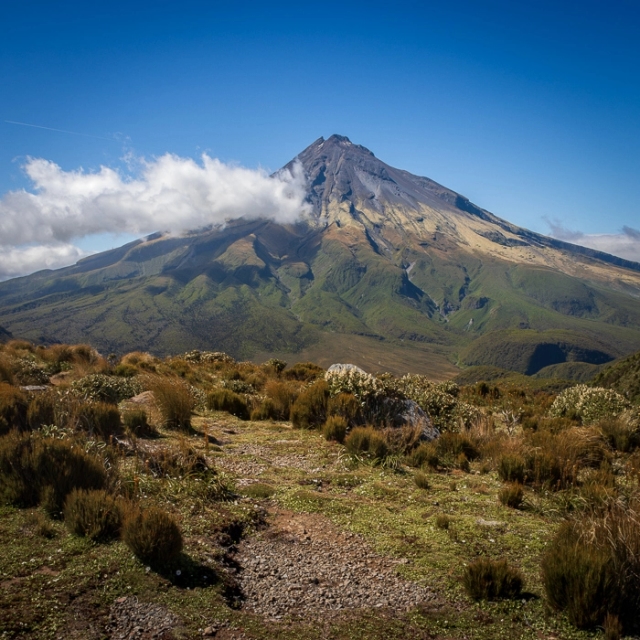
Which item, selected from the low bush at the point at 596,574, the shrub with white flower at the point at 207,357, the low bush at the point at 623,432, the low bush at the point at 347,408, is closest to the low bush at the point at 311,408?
the low bush at the point at 347,408

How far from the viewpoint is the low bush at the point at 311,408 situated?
12.0 metres

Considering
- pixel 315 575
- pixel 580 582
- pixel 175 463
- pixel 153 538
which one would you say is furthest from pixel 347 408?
pixel 580 582

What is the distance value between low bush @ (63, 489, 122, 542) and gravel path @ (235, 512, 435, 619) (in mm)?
1534

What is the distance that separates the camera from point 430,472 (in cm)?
908

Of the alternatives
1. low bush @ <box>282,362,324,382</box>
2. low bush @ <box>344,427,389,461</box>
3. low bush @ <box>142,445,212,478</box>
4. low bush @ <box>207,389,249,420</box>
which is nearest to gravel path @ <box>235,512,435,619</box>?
low bush @ <box>142,445,212,478</box>

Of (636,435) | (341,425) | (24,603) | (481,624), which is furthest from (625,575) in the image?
(636,435)

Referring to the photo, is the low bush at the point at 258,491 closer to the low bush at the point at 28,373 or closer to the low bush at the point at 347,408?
the low bush at the point at 347,408

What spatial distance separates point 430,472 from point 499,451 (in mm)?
1746

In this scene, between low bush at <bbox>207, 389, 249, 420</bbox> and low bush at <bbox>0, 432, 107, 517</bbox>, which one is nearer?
low bush at <bbox>0, 432, 107, 517</bbox>

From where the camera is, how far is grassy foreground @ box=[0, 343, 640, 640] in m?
A: 4.27

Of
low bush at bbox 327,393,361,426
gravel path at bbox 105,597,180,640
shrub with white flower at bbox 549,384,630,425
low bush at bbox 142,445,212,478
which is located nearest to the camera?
gravel path at bbox 105,597,180,640

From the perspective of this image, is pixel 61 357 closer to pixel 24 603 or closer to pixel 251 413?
pixel 251 413

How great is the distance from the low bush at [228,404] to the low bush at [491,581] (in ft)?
31.1

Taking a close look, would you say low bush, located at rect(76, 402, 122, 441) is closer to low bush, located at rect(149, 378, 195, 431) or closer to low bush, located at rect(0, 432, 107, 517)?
low bush, located at rect(149, 378, 195, 431)
